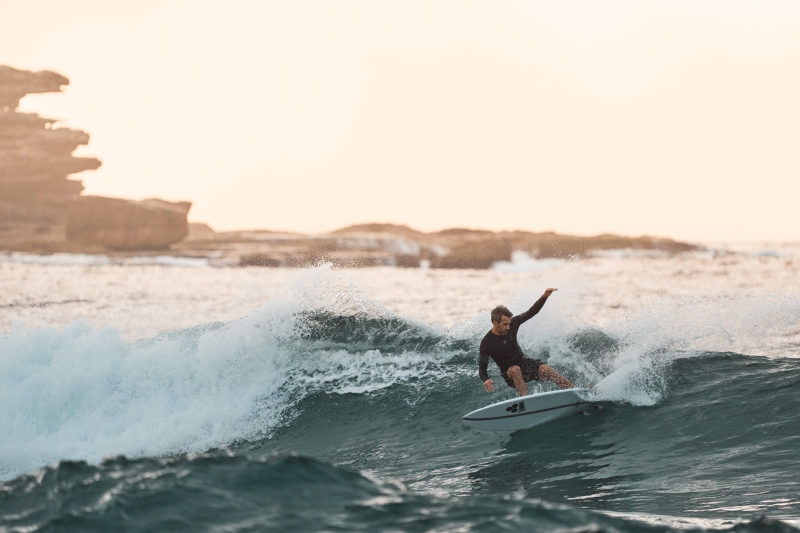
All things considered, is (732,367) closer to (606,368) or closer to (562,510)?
(606,368)

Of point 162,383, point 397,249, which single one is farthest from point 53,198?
point 162,383

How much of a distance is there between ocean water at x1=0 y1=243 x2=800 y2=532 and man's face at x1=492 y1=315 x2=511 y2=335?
154 cm

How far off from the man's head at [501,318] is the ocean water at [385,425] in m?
1.60

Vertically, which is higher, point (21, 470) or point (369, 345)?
point (369, 345)

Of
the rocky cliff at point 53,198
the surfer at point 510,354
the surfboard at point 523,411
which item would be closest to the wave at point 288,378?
the surfboard at point 523,411

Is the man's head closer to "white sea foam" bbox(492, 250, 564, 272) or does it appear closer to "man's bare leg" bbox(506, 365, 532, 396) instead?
"man's bare leg" bbox(506, 365, 532, 396)

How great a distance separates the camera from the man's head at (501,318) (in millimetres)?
9680

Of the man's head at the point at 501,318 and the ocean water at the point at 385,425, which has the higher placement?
the man's head at the point at 501,318

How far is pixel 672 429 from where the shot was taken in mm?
9711

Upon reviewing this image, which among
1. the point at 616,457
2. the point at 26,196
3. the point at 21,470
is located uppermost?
the point at 26,196

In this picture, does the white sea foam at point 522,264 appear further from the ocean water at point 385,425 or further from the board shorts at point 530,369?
the board shorts at point 530,369

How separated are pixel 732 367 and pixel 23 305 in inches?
1146

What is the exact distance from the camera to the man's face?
31.9ft

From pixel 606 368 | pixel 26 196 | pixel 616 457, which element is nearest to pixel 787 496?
pixel 616 457
